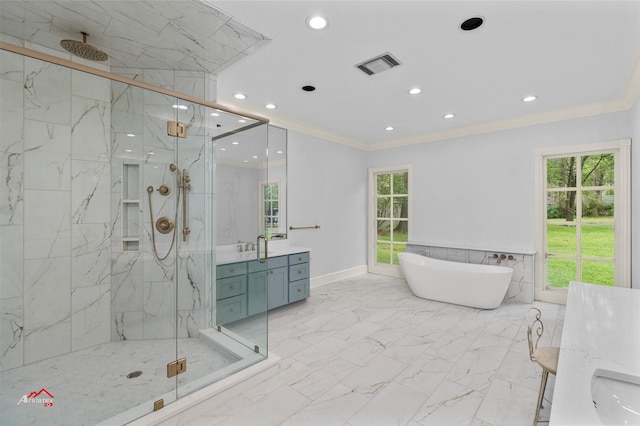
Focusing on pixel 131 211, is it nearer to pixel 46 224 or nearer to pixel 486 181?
pixel 46 224

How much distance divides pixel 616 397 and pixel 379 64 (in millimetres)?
2548

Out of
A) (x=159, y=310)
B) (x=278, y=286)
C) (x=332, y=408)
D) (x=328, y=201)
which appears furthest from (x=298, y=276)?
(x=332, y=408)

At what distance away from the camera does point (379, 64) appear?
257cm

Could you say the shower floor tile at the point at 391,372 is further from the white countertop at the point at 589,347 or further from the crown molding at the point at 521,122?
the crown molding at the point at 521,122

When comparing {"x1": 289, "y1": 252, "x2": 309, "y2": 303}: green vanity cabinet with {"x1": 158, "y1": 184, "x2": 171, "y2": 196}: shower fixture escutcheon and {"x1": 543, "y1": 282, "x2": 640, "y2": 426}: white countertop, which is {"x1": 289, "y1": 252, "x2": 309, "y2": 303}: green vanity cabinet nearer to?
{"x1": 158, "y1": 184, "x2": 171, "y2": 196}: shower fixture escutcheon

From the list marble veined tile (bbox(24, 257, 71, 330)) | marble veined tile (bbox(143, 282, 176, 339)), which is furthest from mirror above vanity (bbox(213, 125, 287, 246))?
marble veined tile (bbox(24, 257, 71, 330))

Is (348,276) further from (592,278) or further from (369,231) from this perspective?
(592,278)

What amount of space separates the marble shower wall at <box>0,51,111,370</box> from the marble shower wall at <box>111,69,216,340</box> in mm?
102

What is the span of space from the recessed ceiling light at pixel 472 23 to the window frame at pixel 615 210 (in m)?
2.62

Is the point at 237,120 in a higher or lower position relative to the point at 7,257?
higher

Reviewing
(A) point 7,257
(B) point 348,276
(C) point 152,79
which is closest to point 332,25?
(C) point 152,79

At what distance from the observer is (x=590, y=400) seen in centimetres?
85

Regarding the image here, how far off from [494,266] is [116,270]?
4363 mm

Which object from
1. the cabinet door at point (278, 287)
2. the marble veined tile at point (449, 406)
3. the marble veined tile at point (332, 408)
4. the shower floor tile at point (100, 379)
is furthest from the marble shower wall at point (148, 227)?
the marble veined tile at point (449, 406)
